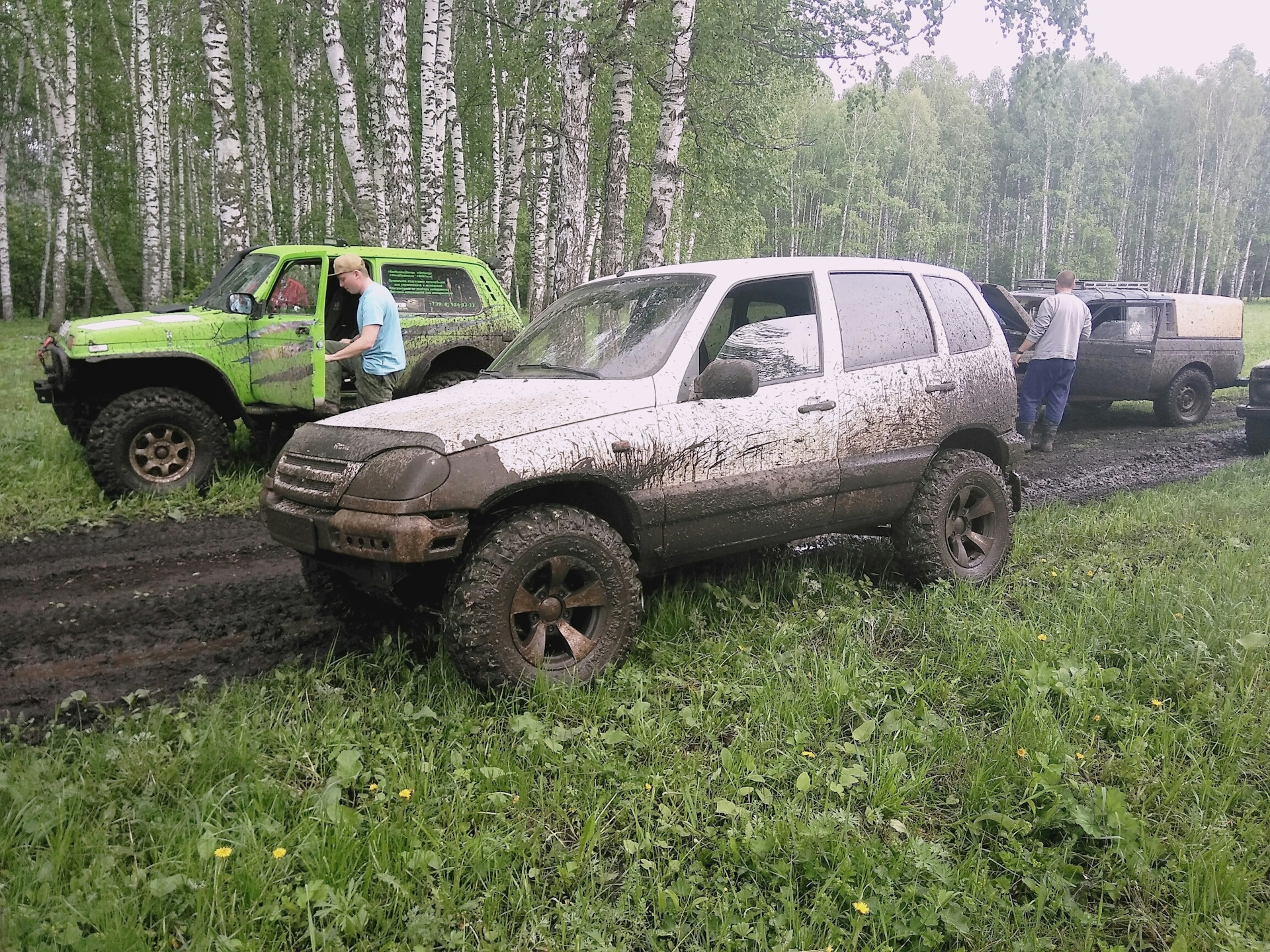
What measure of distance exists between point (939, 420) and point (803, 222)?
46.1m

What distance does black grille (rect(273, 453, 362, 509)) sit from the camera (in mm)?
3477

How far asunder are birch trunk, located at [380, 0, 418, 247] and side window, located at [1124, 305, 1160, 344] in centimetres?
973

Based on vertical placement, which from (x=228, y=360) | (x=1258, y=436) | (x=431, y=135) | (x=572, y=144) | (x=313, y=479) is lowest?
(x=1258, y=436)

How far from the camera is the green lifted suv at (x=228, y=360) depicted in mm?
6734

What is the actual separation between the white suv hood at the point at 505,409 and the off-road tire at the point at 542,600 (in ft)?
1.24

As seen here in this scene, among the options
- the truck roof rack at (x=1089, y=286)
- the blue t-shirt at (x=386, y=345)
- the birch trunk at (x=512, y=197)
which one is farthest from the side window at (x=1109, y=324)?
the birch trunk at (x=512, y=197)

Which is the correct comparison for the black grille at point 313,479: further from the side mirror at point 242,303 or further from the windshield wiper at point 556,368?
the side mirror at point 242,303

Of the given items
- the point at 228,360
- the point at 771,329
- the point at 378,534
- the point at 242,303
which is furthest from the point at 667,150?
the point at 378,534

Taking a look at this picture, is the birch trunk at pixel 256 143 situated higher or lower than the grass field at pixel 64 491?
higher

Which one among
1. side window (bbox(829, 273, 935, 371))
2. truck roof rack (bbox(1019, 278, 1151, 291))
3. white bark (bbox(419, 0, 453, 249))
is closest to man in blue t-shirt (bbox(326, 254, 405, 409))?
side window (bbox(829, 273, 935, 371))

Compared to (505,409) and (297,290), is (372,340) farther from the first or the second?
(505,409)

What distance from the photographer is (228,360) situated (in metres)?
7.19

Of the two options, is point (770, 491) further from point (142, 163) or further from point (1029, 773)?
point (142, 163)

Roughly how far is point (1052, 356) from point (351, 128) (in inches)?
435
